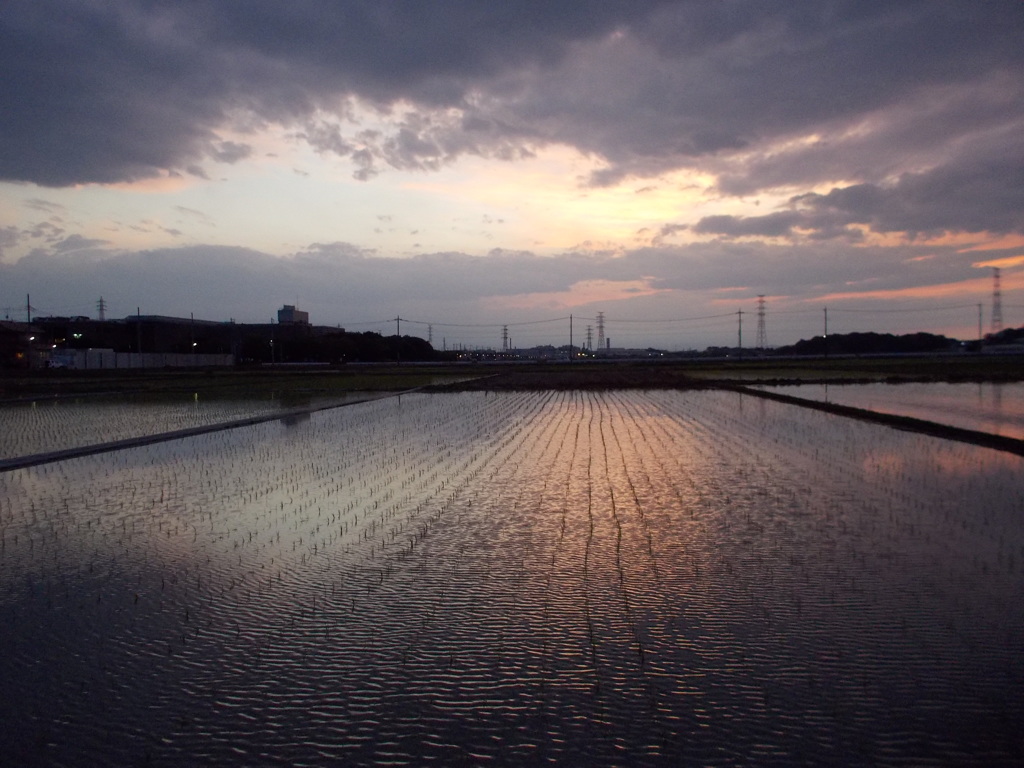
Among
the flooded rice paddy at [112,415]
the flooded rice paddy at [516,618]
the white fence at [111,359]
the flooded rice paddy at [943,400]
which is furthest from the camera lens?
the white fence at [111,359]

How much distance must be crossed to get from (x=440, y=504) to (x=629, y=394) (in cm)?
2264

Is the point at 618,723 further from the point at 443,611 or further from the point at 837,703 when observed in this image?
the point at 443,611

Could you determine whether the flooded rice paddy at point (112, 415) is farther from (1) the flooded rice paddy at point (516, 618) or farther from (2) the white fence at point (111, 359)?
(2) the white fence at point (111, 359)

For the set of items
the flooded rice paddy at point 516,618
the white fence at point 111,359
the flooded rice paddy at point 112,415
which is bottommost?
the flooded rice paddy at point 516,618

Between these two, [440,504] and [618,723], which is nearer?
[618,723]

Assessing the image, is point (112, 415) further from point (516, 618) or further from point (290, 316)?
point (290, 316)

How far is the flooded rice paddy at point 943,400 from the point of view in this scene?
18234 mm

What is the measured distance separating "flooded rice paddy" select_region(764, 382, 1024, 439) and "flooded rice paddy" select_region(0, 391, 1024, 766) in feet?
26.3

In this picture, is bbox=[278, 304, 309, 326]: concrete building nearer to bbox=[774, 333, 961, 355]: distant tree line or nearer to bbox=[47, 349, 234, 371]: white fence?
bbox=[47, 349, 234, 371]: white fence

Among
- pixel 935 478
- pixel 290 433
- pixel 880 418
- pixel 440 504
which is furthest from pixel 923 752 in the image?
pixel 880 418

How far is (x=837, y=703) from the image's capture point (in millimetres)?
3947

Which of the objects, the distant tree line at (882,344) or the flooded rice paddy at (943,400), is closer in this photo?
the flooded rice paddy at (943,400)

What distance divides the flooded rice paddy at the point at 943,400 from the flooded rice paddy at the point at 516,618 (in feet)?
26.3

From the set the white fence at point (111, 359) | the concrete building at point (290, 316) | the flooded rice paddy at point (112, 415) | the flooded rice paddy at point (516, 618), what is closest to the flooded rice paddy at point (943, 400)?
the flooded rice paddy at point (516, 618)
